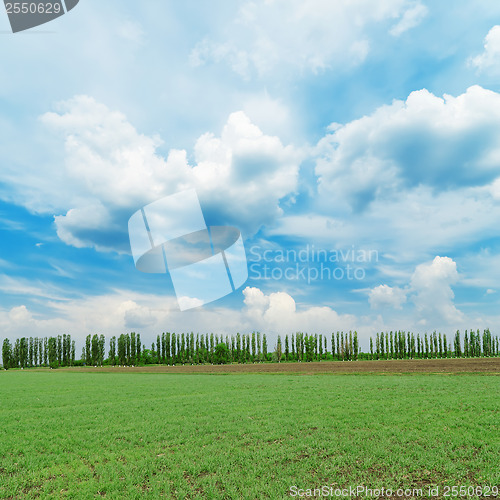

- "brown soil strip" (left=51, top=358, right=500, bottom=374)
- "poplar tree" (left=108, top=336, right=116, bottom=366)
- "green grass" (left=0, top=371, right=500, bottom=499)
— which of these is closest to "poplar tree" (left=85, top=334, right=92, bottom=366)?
"poplar tree" (left=108, top=336, right=116, bottom=366)

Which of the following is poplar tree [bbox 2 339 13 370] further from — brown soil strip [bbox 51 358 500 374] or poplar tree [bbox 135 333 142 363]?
brown soil strip [bbox 51 358 500 374]

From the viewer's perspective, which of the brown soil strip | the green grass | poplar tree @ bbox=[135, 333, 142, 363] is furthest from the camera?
poplar tree @ bbox=[135, 333, 142, 363]

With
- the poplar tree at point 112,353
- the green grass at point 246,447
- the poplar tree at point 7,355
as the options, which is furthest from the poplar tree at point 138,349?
the green grass at point 246,447

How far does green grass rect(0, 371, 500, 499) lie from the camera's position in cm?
790

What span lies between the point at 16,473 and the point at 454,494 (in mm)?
10054

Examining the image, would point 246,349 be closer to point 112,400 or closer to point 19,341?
point 19,341

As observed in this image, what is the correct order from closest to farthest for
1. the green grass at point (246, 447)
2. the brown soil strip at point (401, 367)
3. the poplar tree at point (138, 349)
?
the green grass at point (246, 447) < the brown soil strip at point (401, 367) < the poplar tree at point (138, 349)

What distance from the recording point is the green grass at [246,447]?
790cm

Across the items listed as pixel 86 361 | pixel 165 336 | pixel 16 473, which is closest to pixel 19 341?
pixel 86 361

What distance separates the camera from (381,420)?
42.4 feet

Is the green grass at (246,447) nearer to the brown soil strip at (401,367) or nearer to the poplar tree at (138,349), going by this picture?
the brown soil strip at (401,367)

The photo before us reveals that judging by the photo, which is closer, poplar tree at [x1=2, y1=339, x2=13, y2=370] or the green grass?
the green grass

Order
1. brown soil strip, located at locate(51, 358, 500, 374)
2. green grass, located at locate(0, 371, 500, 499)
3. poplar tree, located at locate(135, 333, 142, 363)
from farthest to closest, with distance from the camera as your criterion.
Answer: poplar tree, located at locate(135, 333, 142, 363)
brown soil strip, located at locate(51, 358, 500, 374)
green grass, located at locate(0, 371, 500, 499)

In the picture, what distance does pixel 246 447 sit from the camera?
1020 cm
